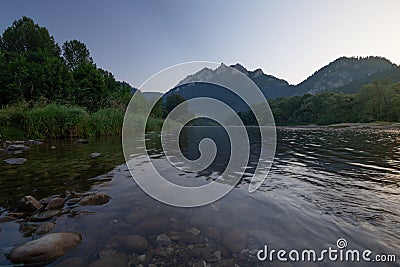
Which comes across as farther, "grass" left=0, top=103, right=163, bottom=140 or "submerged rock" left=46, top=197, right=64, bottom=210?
"grass" left=0, top=103, right=163, bottom=140

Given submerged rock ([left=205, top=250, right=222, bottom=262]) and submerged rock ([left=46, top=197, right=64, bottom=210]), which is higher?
submerged rock ([left=46, top=197, right=64, bottom=210])

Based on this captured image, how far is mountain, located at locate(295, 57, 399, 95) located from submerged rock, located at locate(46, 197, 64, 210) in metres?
195

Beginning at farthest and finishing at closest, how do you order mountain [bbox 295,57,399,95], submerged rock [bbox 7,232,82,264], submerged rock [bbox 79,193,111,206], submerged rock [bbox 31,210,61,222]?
mountain [bbox 295,57,399,95] < submerged rock [bbox 79,193,111,206] < submerged rock [bbox 31,210,61,222] < submerged rock [bbox 7,232,82,264]

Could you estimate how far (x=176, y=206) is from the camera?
12.8ft

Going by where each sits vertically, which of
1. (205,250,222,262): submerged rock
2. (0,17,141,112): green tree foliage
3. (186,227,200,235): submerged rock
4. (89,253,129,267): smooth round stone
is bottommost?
(205,250,222,262): submerged rock

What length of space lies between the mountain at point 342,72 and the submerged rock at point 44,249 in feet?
640

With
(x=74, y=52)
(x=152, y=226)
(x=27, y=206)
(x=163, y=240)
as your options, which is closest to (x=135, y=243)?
(x=163, y=240)

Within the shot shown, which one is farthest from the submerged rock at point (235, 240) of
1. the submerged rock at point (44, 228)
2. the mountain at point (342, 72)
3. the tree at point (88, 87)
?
the mountain at point (342, 72)

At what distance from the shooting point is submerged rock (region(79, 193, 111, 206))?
3859 mm

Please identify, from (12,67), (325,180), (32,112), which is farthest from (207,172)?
(12,67)

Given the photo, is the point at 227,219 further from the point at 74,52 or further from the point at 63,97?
the point at 74,52

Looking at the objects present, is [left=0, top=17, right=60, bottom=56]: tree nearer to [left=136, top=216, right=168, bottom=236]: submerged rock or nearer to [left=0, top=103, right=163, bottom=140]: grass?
[left=0, top=103, right=163, bottom=140]: grass

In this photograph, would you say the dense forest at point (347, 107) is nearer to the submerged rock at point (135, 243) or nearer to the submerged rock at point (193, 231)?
the submerged rock at point (193, 231)

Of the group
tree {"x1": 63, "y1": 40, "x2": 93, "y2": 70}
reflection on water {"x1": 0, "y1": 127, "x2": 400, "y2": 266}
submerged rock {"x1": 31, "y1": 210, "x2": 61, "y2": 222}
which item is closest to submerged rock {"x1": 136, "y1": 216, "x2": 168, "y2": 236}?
reflection on water {"x1": 0, "y1": 127, "x2": 400, "y2": 266}
